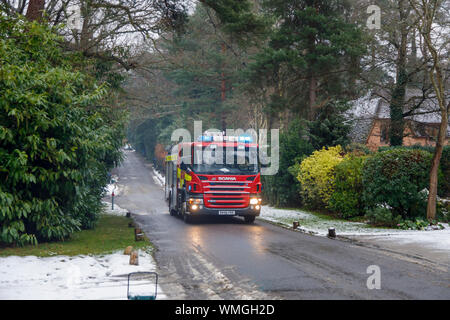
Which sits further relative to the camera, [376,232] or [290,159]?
[290,159]

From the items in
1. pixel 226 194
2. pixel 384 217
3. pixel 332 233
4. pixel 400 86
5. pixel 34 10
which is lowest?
pixel 332 233

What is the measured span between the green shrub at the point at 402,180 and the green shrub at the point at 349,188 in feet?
7.24

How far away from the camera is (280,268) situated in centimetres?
973

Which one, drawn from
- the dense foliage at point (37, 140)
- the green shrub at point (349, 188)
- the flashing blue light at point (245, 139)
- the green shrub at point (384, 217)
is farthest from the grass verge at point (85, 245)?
the green shrub at point (349, 188)

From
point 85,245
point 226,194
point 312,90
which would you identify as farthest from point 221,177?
point 312,90

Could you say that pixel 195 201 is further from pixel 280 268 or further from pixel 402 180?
pixel 280 268

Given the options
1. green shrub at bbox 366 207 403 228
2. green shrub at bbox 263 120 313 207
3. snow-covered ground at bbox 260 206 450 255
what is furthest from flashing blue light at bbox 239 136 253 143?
green shrub at bbox 263 120 313 207

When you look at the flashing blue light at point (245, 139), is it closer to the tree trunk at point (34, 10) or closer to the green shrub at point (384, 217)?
the green shrub at point (384, 217)

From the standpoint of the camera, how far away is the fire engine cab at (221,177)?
18.5 metres

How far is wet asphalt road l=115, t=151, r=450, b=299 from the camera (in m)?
7.72

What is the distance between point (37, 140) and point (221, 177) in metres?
9.17

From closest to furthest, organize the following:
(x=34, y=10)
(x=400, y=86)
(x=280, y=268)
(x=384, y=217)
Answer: (x=280, y=268) → (x=34, y=10) → (x=384, y=217) → (x=400, y=86)

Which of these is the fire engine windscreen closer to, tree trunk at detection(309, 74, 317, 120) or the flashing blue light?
the flashing blue light
